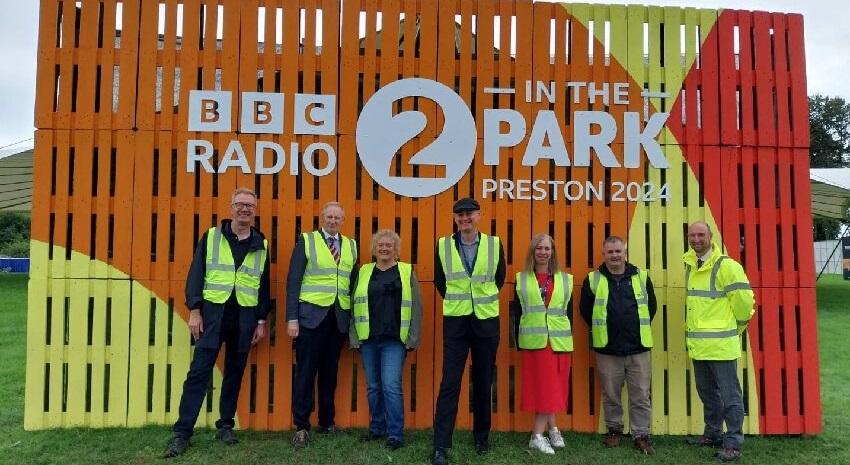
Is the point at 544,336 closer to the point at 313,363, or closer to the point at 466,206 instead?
the point at 466,206

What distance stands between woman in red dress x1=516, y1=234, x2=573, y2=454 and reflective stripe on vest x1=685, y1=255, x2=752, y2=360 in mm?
1075

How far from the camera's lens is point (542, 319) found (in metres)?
4.95

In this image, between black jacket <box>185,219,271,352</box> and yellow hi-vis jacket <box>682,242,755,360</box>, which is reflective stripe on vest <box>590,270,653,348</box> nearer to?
yellow hi-vis jacket <box>682,242,755,360</box>

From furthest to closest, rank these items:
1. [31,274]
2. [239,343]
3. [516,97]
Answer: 1. [516,97]
2. [31,274]
3. [239,343]

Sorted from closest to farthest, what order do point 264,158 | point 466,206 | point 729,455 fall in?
point 466,206
point 729,455
point 264,158

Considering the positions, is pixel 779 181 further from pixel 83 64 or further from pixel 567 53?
pixel 83 64

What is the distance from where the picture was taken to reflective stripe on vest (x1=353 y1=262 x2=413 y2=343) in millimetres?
4848

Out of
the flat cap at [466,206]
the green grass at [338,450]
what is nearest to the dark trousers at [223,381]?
the green grass at [338,450]

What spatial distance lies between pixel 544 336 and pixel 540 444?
3.00 feet

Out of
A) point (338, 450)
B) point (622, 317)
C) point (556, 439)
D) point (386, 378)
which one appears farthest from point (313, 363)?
point (622, 317)

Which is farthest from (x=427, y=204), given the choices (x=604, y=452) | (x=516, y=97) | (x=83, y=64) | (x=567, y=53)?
(x=83, y=64)

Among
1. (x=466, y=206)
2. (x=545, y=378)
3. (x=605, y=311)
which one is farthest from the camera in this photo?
(x=605, y=311)

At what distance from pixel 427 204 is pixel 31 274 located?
3624 millimetres

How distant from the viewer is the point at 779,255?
5668 mm
